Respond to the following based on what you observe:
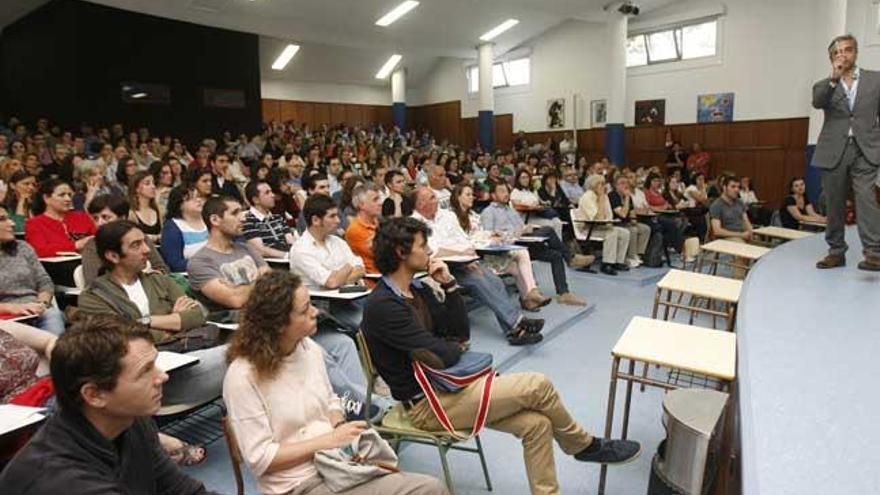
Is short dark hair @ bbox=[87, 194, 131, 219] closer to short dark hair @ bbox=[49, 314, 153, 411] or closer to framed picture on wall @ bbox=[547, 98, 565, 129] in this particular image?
short dark hair @ bbox=[49, 314, 153, 411]

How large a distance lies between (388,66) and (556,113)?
6085 millimetres

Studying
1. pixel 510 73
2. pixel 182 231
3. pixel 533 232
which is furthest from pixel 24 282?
pixel 510 73

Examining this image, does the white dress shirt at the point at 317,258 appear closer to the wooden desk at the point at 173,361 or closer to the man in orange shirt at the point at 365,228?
the man in orange shirt at the point at 365,228

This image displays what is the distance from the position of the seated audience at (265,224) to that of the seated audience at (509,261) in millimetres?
1476

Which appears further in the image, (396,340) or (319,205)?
(319,205)

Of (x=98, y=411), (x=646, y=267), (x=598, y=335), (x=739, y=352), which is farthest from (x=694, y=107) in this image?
(x=98, y=411)

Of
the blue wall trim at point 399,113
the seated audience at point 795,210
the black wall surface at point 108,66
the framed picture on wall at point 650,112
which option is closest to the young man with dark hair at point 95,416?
the seated audience at point 795,210

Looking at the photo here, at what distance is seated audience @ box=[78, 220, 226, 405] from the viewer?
7.59 ft

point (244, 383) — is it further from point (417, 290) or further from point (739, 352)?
point (739, 352)

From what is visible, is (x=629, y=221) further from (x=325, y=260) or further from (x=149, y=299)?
(x=149, y=299)

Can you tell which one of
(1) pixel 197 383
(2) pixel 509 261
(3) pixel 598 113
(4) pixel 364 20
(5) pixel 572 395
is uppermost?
(4) pixel 364 20

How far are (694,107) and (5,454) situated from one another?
13.1 metres

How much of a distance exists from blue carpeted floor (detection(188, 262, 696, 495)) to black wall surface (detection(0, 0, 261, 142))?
33.0 feet

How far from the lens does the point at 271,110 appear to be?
1669 centimetres
